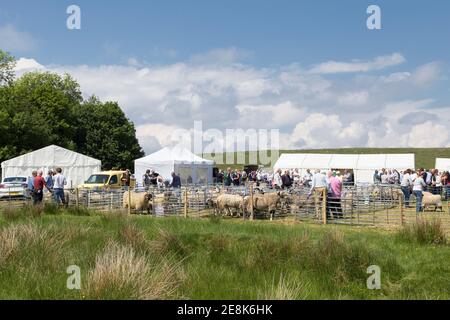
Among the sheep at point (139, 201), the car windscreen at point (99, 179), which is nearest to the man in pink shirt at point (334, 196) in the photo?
the sheep at point (139, 201)

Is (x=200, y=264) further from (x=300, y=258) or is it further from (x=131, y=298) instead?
(x=131, y=298)

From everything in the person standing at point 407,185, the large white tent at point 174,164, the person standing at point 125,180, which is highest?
the large white tent at point 174,164

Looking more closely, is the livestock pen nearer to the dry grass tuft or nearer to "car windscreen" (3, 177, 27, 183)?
the dry grass tuft

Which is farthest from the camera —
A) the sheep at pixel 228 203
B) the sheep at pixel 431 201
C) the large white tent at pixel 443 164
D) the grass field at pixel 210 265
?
the large white tent at pixel 443 164

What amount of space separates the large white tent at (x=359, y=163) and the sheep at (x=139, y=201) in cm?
2037

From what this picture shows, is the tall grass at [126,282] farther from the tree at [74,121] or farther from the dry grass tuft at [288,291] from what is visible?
the tree at [74,121]

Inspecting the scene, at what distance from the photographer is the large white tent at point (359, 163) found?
1473 inches

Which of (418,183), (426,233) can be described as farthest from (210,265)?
(418,183)

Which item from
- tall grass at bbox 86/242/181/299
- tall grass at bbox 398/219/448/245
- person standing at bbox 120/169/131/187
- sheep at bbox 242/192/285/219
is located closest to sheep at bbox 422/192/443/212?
sheep at bbox 242/192/285/219

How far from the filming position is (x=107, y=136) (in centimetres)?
6550

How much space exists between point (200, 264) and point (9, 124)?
151 feet

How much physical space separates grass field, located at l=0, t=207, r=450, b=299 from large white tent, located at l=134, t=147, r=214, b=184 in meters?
19.8
